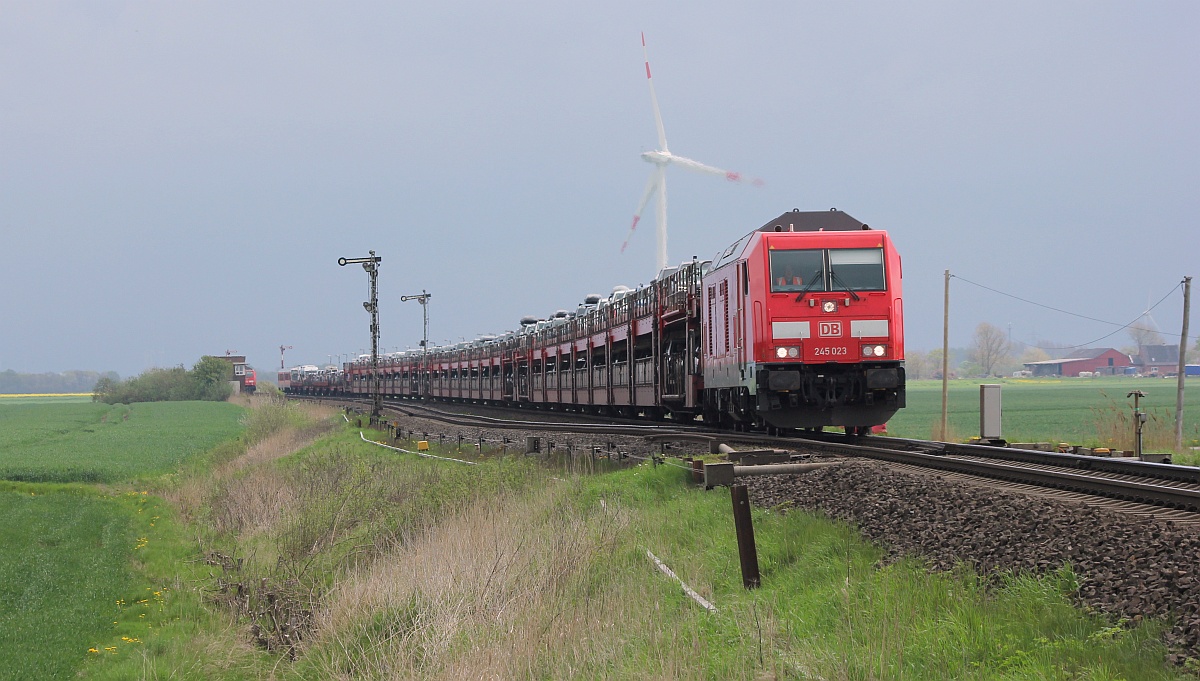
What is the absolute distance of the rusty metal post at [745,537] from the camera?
873 cm

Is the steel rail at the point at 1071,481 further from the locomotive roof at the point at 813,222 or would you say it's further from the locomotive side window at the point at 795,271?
the locomotive roof at the point at 813,222

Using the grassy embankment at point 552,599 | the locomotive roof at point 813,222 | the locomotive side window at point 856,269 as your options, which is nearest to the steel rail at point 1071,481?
the grassy embankment at point 552,599

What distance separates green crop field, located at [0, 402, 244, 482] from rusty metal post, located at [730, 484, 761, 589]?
101 feet

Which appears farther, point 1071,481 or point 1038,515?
point 1071,481

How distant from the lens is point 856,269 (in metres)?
18.7

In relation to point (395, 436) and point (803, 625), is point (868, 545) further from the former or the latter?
point (395, 436)

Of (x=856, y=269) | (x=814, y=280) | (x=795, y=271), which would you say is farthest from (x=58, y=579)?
(x=856, y=269)

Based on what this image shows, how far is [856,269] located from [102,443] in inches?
1698

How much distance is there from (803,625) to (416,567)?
6948 mm

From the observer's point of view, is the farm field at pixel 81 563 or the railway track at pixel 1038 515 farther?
the farm field at pixel 81 563

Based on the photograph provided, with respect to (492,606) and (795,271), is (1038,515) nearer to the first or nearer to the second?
(492,606)

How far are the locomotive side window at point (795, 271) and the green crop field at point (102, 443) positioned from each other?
2542cm

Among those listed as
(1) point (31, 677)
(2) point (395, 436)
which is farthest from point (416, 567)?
(2) point (395, 436)

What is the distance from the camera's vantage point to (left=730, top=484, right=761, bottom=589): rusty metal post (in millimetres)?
8734
